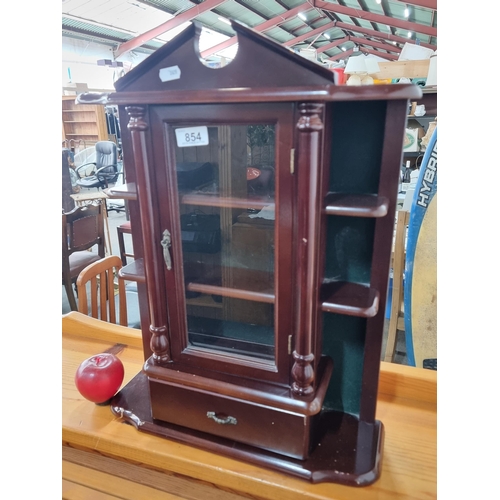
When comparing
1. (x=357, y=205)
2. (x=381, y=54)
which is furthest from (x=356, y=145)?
(x=381, y=54)

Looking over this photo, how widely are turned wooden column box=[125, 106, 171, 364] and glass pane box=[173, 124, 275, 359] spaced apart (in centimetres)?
5

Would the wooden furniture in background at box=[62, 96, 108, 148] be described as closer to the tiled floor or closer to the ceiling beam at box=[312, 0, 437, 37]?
the tiled floor

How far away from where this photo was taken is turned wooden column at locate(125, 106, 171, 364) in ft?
2.36

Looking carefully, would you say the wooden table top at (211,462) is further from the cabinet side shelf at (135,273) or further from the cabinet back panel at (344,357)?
the cabinet side shelf at (135,273)

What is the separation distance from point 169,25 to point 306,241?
825cm

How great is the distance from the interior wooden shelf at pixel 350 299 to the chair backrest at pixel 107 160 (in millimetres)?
5779

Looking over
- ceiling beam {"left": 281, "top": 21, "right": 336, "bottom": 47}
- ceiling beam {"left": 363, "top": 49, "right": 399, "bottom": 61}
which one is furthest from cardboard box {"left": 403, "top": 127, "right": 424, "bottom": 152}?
ceiling beam {"left": 363, "top": 49, "right": 399, "bottom": 61}

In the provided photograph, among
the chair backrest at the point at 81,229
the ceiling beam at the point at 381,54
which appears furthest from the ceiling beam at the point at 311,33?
the chair backrest at the point at 81,229

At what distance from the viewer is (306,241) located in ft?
2.25

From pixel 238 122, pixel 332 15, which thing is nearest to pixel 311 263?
pixel 238 122

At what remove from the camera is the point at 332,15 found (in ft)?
31.2

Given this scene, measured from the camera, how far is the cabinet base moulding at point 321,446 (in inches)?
31.4

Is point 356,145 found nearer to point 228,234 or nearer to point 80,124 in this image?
A: point 228,234

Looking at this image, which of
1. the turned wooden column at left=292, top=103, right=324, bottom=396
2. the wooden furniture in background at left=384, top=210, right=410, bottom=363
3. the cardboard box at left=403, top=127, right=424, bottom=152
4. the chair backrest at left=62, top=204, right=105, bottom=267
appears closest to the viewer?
the turned wooden column at left=292, top=103, right=324, bottom=396
